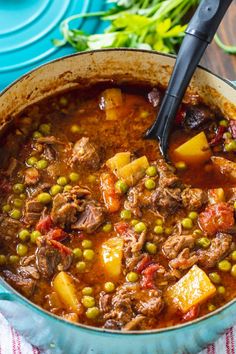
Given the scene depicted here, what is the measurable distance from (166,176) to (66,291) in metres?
0.88

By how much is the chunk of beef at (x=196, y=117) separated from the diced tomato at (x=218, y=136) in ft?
0.29

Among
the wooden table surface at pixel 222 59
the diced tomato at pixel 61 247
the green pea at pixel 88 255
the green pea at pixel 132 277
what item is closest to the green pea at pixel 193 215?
the green pea at pixel 132 277

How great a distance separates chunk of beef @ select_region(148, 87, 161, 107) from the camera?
440 centimetres

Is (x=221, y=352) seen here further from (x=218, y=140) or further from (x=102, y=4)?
(x=102, y=4)

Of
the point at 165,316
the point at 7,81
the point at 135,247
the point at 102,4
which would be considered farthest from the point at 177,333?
the point at 102,4

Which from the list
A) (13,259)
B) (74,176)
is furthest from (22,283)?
(74,176)

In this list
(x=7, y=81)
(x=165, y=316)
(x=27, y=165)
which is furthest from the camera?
(x=7, y=81)

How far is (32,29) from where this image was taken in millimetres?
5289

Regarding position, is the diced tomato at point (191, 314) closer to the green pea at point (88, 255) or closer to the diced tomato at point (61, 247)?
the green pea at point (88, 255)

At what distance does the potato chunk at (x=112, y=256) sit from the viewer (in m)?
3.70

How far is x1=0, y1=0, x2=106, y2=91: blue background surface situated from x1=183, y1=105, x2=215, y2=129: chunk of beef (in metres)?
1.29

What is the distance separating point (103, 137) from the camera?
422cm

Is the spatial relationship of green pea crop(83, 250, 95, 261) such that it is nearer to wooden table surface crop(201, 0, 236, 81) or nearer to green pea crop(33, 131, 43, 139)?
green pea crop(33, 131, 43, 139)

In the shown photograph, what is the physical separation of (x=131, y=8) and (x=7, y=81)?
1078mm
